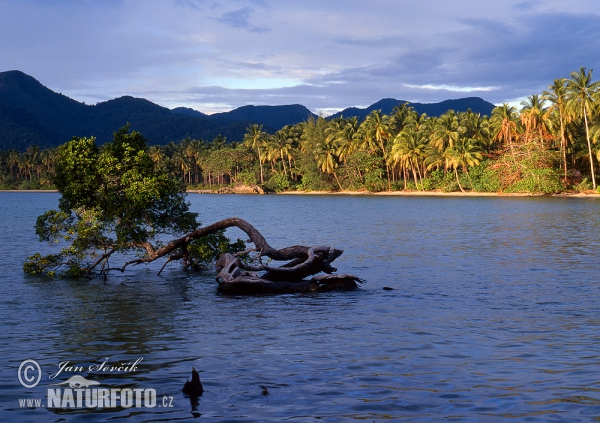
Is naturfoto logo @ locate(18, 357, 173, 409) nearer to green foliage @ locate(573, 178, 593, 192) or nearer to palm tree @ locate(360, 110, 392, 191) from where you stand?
green foliage @ locate(573, 178, 593, 192)

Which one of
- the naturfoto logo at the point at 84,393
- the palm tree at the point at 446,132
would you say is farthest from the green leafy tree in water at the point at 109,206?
the palm tree at the point at 446,132

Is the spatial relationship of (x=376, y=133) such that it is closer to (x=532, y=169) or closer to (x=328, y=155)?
(x=328, y=155)

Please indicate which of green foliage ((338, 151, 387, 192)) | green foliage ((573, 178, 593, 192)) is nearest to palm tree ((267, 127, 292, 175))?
green foliage ((338, 151, 387, 192))

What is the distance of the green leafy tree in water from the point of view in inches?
842

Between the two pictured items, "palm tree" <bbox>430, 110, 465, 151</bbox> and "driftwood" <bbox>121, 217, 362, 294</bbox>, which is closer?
"driftwood" <bbox>121, 217, 362, 294</bbox>

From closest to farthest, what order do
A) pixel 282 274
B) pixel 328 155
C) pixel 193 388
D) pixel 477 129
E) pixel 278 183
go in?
pixel 193 388
pixel 282 274
pixel 477 129
pixel 328 155
pixel 278 183

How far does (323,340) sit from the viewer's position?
40.0 feet

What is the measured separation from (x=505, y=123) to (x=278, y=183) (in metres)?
51.4

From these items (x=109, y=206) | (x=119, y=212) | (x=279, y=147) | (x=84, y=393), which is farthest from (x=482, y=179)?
(x=84, y=393)

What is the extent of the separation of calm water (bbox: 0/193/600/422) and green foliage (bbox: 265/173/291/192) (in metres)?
103

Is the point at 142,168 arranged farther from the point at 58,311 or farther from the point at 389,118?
the point at 389,118

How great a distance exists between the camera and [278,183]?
12719cm

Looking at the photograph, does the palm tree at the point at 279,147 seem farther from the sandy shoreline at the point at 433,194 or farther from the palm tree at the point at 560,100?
the palm tree at the point at 560,100
